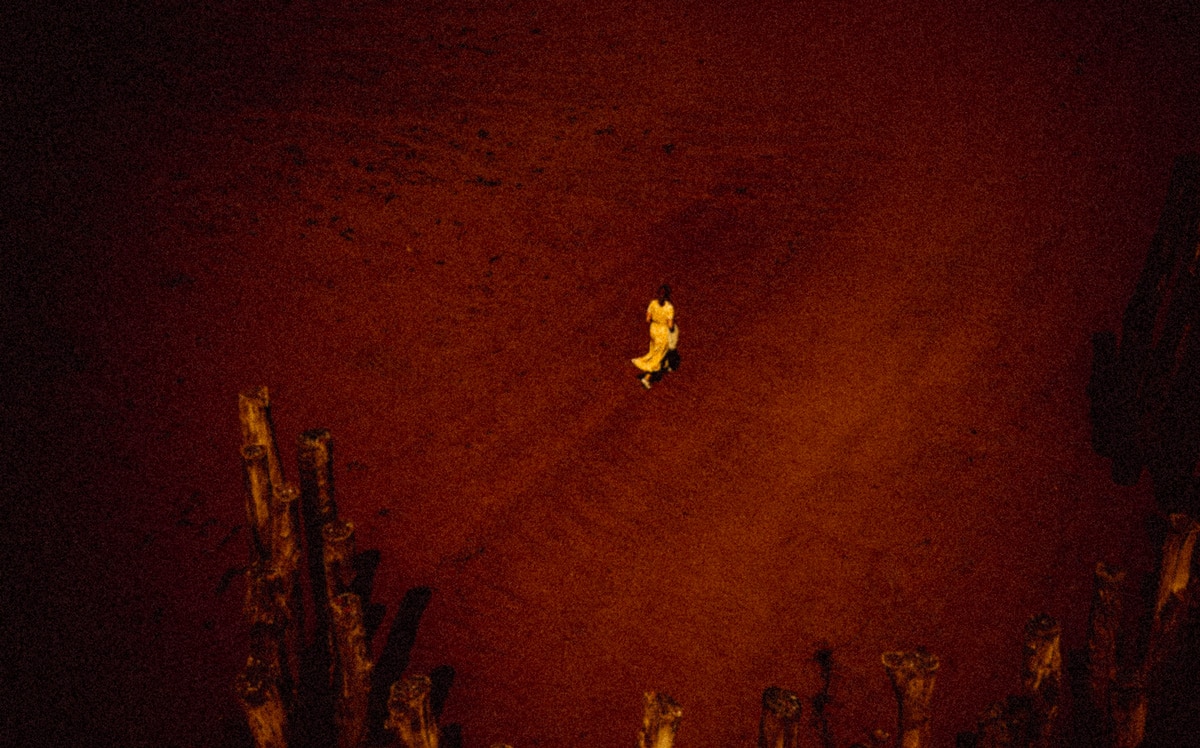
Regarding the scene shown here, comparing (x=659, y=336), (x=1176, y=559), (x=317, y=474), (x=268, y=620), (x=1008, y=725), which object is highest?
(x=659, y=336)

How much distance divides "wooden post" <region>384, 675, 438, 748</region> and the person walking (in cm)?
464

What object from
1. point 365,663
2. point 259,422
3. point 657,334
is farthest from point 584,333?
point 365,663

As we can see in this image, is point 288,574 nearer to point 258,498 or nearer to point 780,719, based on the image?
point 258,498

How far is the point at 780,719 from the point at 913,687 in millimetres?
781

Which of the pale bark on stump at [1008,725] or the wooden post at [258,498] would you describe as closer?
the pale bark on stump at [1008,725]

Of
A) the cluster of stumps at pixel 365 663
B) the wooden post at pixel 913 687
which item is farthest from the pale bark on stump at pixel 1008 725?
the wooden post at pixel 913 687

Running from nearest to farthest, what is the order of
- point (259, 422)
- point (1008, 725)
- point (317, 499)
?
point (1008, 725), point (259, 422), point (317, 499)

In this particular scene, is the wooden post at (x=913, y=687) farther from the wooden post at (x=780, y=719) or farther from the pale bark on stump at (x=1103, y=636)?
the pale bark on stump at (x=1103, y=636)

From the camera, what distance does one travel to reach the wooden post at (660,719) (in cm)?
379

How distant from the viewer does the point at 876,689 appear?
214 inches

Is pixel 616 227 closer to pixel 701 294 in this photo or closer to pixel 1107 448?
pixel 701 294

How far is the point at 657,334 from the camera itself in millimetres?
8102

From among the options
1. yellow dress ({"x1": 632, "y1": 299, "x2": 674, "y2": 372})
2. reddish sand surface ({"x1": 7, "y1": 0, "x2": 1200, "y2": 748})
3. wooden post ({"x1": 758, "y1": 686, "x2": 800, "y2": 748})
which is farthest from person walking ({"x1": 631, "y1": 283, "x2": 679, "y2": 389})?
wooden post ({"x1": 758, "y1": 686, "x2": 800, "y2": 748})

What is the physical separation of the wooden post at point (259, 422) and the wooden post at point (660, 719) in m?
2.99
